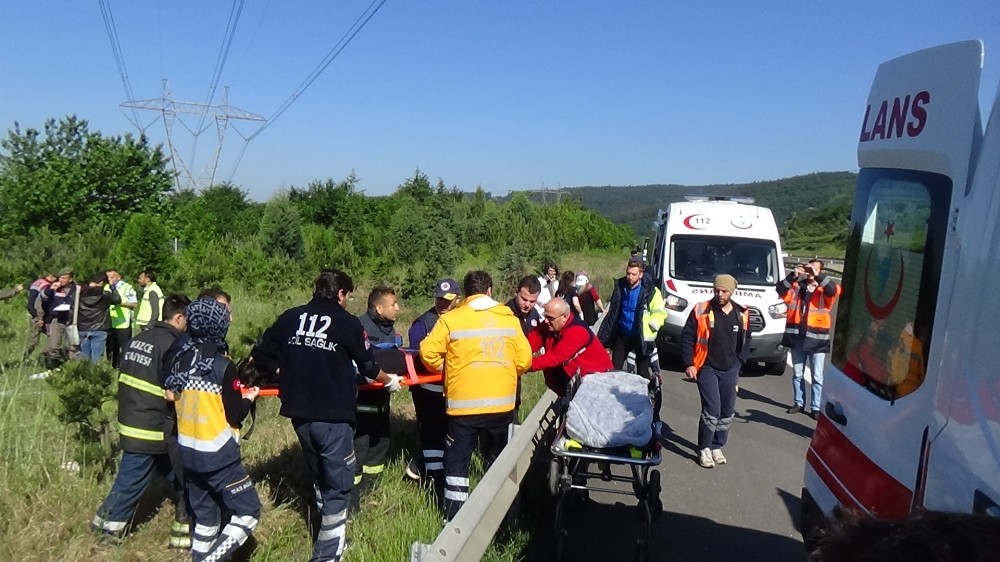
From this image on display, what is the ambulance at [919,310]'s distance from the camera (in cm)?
227

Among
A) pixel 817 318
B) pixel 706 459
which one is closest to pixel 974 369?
pixel 706 459

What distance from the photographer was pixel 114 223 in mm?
25234

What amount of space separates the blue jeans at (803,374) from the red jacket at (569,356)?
4423mm

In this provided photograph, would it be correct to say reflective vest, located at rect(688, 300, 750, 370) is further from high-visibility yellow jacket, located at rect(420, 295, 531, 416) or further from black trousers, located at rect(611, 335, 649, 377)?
high-visibility yellow jacket, located at rect(420, 295, 531, 416)

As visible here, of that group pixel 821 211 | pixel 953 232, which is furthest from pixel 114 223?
pixel 821 211

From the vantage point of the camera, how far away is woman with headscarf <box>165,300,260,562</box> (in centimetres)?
436

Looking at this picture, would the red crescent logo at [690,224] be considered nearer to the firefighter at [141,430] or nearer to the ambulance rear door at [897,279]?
the ambulance rear door at [897,279]

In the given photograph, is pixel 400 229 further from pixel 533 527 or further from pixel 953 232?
pixel 953 232

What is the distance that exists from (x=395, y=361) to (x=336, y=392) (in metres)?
1.05

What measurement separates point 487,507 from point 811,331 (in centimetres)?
682

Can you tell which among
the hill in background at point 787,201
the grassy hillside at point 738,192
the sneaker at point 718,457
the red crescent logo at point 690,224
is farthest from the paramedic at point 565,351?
the grassy hillside at point 738,192

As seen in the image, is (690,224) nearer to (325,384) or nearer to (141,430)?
(325,384)

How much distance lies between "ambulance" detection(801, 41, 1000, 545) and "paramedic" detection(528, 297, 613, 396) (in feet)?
8.16

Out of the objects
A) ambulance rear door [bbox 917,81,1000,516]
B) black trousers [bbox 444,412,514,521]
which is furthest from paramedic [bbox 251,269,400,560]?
ambulance rear door [bbox 917,81,1000,516]
